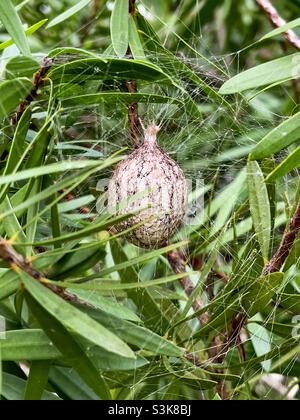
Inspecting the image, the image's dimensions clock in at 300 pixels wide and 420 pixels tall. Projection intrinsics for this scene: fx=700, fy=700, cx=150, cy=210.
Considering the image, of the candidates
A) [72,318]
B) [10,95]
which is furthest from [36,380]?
[10,95]

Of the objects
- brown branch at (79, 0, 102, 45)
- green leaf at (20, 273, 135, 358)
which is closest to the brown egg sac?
A: green leaf at (20, 273, 135, 358)

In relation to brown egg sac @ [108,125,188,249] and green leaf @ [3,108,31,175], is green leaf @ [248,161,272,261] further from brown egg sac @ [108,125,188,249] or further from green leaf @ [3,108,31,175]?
green leaf @ [3,108,31,175]

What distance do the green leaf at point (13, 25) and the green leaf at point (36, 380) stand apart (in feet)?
1.03

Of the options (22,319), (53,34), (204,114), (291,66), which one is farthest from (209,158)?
(53,34)

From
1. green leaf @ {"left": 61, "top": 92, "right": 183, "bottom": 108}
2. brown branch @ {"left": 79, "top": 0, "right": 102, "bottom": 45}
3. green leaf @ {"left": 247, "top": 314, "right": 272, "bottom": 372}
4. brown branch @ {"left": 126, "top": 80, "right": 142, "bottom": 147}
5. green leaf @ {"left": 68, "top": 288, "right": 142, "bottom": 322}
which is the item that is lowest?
green leaf @ {"left": 68, "top": 288, "right": 142, "bottom": 322}

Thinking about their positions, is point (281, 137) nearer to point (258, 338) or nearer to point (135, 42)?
point (135, 42)

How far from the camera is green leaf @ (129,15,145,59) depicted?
0.77 meters

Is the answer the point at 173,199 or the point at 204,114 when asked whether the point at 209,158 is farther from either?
the point at 173,199

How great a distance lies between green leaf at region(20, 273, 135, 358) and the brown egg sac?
25cm

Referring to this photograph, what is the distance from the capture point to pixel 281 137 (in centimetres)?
67

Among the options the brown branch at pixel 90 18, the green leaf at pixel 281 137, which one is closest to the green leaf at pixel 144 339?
the green leaf at pixel 281 137

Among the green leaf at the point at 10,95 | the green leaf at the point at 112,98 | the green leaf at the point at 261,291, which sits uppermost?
the green leaf at the point at 112,98

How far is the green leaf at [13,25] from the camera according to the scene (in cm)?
71

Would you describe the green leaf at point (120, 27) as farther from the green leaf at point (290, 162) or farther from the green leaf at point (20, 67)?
the green leaf at point (290, 162)
